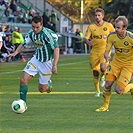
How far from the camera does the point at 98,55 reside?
15.3 metres

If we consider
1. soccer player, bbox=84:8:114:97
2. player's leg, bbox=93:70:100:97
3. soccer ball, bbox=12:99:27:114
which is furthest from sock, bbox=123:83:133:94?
soccer player, bbox=84:8:114:97

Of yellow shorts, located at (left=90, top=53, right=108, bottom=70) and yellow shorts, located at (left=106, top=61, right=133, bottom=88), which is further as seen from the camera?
yellow shorts, located at (left=90, top=53, right=108, bottom=70)

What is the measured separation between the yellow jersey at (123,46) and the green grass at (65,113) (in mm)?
1153

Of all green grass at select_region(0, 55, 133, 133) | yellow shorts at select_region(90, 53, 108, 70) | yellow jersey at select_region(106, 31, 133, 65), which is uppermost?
yellow jersey at select_region(106, 31, 133, 65)

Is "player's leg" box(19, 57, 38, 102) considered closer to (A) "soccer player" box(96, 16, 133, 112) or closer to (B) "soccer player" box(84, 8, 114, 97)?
(A) "soccer player" box(96, 16, 133, 112)

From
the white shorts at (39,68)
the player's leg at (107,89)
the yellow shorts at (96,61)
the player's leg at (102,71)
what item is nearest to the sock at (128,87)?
the player's leg at (107,89)

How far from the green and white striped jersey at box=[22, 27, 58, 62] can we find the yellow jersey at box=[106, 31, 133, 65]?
132 cm

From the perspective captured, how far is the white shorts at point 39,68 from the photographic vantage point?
1247 cm

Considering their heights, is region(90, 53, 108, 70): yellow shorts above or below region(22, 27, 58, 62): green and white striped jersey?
below

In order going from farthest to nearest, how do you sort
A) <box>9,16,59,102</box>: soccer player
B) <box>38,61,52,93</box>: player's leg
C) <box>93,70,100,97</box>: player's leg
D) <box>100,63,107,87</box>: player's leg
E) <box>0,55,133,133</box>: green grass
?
1. <box>93,70,100,97</box>: player's leg
2. <box>100,63,107,87</box>: player's leg
3. <box>38,61,52,93</box>: player's leg
4. <box>9,16,59,102</box>: soccer player
5. <box>0,55,133,133</box>: green grass

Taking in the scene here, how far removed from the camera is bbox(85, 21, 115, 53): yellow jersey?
49.9 ft

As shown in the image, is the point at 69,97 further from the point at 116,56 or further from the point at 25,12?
the point at 25,12

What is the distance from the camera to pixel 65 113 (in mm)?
11742

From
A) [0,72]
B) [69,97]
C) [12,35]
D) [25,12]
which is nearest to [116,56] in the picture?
→ [69,97]
